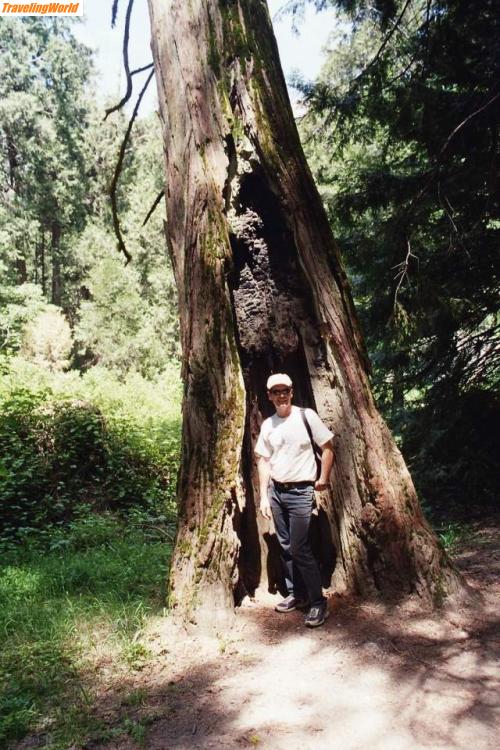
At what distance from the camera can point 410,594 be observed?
4199 millimetres

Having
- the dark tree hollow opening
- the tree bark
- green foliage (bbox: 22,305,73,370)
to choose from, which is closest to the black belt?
the dark tree hollow opening

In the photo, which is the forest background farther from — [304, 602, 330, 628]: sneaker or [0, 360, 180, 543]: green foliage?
[304, 602, 330, 628]: sneaker

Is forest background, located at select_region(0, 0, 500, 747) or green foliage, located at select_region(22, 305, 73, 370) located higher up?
green foliage, located at select_region(22, 305, 73, 370)

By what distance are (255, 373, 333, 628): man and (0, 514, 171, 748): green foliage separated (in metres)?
1.17

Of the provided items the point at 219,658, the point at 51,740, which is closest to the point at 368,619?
Answer: the point at 219,658

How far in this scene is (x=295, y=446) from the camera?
14.0ft

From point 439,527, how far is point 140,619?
4.23 metres

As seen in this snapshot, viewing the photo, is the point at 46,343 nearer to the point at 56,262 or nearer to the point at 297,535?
the point at 56,262

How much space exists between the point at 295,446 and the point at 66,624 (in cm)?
217

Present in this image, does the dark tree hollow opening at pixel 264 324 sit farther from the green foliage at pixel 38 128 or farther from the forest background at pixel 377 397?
the green foliage at pixel 38 128

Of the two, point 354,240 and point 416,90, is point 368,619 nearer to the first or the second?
point 354,240

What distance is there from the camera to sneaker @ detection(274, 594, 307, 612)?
4375mm

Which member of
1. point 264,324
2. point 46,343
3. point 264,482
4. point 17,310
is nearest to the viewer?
point 264,482

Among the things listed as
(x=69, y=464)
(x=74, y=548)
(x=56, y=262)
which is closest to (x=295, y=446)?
(x=74, y=548)
